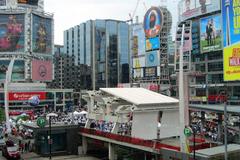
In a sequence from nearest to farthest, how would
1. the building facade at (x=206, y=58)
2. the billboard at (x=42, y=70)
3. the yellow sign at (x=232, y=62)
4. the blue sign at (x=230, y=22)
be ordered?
the yellow sign at (x=232, y=62), the blue sign at (x=230, y=22), the building facade at (x=206, y=58), the billboard at (x=42, y=70)

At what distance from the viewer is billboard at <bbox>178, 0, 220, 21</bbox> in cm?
8944

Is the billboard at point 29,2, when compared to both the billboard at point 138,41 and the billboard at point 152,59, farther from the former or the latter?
the billboard at point 152,59

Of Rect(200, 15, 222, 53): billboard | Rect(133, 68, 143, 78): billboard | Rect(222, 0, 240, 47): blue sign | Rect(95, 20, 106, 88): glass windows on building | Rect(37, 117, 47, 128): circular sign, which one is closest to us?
Rect(37, 117, 47, 128): circular sign

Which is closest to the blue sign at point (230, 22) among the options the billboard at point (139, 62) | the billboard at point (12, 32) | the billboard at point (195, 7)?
the billboard at point (195, 7)

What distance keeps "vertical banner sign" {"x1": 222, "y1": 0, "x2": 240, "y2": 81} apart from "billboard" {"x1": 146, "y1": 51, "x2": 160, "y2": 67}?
42.0m

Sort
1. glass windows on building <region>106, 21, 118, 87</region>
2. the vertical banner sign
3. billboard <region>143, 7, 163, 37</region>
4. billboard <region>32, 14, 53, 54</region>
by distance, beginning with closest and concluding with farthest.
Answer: the vertical banner sign < billboard <region>143, 7, 163, 37</region> < billboard <region>32, 14, 53, 54</region> < glass windows on building <region>106, 21, 118, 87</region>

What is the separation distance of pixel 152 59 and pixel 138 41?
10688 mm

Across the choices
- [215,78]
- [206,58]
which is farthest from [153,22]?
[215,78]

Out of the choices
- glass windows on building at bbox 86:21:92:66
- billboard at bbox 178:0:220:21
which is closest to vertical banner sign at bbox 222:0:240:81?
billboard at bbox 178:0:220:21

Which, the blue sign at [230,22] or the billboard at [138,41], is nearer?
the blue sign at [230,22]

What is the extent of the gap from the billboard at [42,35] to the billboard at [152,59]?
29.4 metres

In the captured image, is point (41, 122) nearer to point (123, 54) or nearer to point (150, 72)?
→ point (150, 72)

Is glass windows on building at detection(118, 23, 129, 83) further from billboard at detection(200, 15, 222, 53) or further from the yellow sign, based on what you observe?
the yellow sign

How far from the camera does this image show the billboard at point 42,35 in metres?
121
